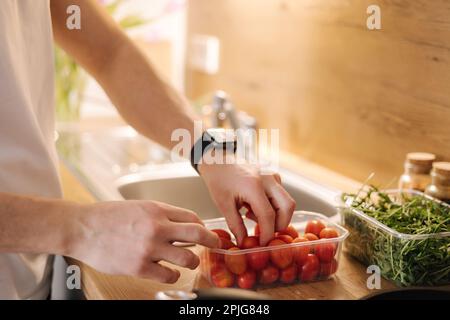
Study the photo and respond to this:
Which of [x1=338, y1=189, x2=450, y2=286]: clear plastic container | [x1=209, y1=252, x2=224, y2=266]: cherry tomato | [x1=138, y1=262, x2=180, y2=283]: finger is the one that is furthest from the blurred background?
[x1=138, y1=262, x2=180, y2=283]: finger

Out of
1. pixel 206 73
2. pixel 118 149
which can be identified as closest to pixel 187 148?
pixel 118 149

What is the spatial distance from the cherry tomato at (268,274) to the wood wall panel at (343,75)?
1.38 ft

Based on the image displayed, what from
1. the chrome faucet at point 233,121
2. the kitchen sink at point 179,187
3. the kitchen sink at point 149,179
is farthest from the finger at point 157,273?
the chrome faucet at point 233,121

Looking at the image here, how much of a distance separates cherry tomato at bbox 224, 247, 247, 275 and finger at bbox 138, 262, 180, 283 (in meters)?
0.11

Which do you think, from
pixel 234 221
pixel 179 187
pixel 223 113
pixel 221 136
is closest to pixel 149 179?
pixel 179 187

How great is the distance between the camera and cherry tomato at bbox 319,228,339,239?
0.91 metres

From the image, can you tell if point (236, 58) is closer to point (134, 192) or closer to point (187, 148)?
point (134, 192)

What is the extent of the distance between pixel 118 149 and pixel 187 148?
2.23 feet

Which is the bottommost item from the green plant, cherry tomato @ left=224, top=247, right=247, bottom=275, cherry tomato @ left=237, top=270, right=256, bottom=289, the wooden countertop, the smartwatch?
the wooden countertop

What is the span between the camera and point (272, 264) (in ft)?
2.86

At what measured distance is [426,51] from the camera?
3.59 feet

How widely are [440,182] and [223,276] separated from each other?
42 centimetres

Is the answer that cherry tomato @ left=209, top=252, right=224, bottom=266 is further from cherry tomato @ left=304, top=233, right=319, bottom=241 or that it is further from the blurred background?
the blurred background

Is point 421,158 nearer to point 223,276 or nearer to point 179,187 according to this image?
point 223,276
